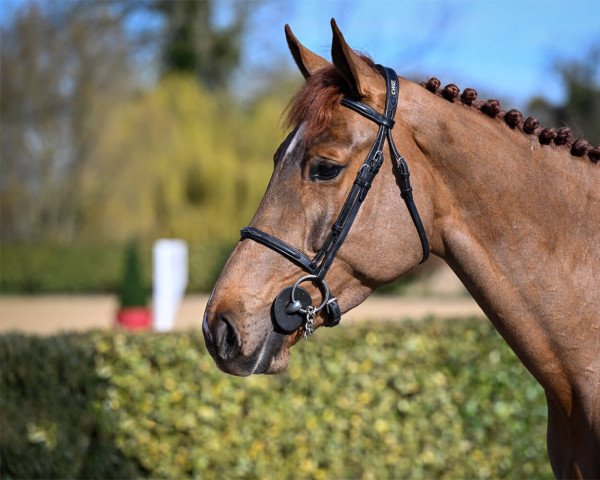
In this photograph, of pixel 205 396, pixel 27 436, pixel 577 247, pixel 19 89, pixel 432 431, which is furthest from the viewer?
pixel 19 89

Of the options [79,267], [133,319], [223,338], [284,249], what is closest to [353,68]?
[284,249]

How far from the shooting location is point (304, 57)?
8.25 feet

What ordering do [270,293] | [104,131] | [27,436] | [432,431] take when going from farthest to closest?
[104,131] < [432,431] < [27,436] < [270,293]

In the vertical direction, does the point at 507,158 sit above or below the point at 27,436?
above

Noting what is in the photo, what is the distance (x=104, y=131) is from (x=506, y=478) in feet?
68.5

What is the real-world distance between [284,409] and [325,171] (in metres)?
3.42

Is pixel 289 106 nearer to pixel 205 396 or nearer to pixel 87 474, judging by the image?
pixel 205 396

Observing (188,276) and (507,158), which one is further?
(188,276)

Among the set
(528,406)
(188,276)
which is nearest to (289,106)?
(528,406)

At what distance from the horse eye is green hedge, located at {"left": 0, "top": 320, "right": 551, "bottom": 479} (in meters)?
3.20

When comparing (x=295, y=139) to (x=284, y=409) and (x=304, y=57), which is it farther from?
(x=284, y=409)

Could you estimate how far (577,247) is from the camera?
241 centimetres

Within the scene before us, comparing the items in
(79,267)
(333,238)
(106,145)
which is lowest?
(79,267)

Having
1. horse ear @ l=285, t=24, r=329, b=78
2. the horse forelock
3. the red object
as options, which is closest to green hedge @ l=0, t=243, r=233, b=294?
the red object
